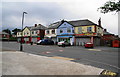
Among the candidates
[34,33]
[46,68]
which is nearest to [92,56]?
[46,68]

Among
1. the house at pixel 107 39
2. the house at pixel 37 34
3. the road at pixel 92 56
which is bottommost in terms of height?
the road at pixel 92 56

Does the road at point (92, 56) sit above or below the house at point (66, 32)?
below

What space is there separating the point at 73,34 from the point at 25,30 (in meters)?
27.1

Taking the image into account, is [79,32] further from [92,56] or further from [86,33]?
[92,56]

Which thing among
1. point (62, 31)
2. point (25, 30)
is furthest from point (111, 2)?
point (25, 30)

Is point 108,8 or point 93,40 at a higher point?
point 108,8

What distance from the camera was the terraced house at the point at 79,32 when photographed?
32.5 meters

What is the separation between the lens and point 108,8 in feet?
67.4

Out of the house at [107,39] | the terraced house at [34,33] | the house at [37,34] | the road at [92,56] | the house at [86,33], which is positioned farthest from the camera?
the terraced house at [34,33]

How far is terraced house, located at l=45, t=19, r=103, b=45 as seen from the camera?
106ft

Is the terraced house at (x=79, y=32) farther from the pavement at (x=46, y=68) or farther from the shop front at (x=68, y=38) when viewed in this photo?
the pavement at (x=46, y=68)

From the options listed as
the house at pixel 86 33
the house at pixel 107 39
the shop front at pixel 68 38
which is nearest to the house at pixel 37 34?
the shop front at pixel 68 38

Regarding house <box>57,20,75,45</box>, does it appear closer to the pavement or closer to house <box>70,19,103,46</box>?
house <box>70,19,103,46</box>

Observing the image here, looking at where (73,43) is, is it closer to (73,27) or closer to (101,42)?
(73,27)
